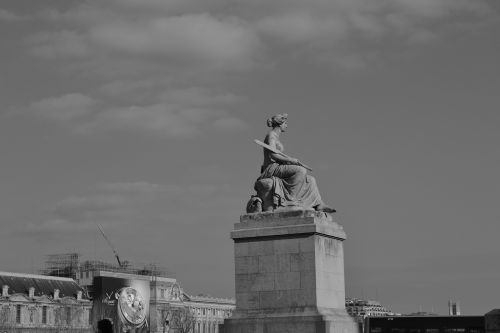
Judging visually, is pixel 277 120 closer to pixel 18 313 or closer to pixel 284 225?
pixel 284 225

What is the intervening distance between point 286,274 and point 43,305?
102 metres

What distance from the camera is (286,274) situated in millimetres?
25453

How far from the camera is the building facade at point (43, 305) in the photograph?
381 feet

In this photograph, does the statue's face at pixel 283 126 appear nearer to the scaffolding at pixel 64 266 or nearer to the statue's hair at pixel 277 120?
the statue's hair at pixel 277 120

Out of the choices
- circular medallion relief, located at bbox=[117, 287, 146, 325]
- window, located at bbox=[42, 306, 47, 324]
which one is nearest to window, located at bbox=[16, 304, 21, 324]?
window, located at bbox=[42, 306, 47, 324]

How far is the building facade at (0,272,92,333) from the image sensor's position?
116125mm

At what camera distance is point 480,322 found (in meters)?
127

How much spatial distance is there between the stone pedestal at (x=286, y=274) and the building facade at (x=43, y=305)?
9116cm

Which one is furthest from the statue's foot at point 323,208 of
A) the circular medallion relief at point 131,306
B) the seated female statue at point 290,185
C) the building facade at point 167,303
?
the circular medallion relief at point 131,306

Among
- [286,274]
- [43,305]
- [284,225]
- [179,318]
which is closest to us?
[286,274]

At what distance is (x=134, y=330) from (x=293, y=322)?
307 ft

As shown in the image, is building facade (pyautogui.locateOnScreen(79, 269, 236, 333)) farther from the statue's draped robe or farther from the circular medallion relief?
the statue's draped robe

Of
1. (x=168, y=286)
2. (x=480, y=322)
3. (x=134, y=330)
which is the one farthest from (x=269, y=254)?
(x=168, y=286)

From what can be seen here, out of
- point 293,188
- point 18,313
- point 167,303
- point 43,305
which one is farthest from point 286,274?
point 167,303
